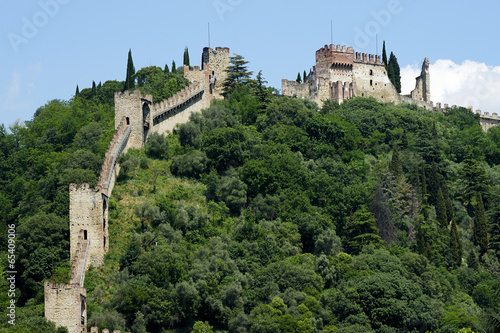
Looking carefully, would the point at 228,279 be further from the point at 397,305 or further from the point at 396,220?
the point at 396,220


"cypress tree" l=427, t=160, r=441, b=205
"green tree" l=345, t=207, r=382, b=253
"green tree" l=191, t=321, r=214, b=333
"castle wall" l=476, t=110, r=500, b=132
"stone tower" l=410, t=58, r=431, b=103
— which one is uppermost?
"stone tower" l=410, t=58, r=431, b=103

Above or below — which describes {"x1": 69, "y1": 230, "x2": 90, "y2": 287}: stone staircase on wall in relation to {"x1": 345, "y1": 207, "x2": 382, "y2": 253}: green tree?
below

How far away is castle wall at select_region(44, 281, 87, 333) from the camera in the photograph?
171 feet

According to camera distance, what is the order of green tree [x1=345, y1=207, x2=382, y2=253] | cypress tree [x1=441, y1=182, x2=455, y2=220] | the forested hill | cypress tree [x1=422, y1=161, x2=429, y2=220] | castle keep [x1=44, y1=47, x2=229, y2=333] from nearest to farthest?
castle keep [x1=44, y1=47, x2=229, y2=333], the forested hill, green tree [x1=345, y1=207, x2=382, y2=253], cypress tree [x1=422, y1=161, x2=429, y2=220], cypress tree [x1=441, y1=182, x2=455, y2=220]

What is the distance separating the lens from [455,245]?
72438 millimetres

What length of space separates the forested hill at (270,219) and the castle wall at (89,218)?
95cm

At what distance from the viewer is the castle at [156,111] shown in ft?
173

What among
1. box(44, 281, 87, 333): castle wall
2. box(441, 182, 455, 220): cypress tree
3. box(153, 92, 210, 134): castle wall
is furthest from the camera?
box(441, 182, 455, 220): cypress tree

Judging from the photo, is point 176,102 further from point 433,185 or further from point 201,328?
point 201,328

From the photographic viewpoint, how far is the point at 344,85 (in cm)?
9300

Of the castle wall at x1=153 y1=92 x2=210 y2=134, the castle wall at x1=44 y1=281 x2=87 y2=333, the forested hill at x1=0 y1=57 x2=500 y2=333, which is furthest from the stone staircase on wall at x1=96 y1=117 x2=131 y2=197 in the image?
the castle wall at x1=44 y1=281 x2=87 y2=333

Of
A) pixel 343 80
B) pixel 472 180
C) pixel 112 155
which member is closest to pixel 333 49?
pixel 343 80

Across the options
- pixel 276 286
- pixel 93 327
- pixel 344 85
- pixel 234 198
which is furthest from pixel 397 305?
pixel 344 85

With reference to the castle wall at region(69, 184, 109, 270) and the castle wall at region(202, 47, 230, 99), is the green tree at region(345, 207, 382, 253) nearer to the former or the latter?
the castle wall at region(69, 184, 109, 270)
